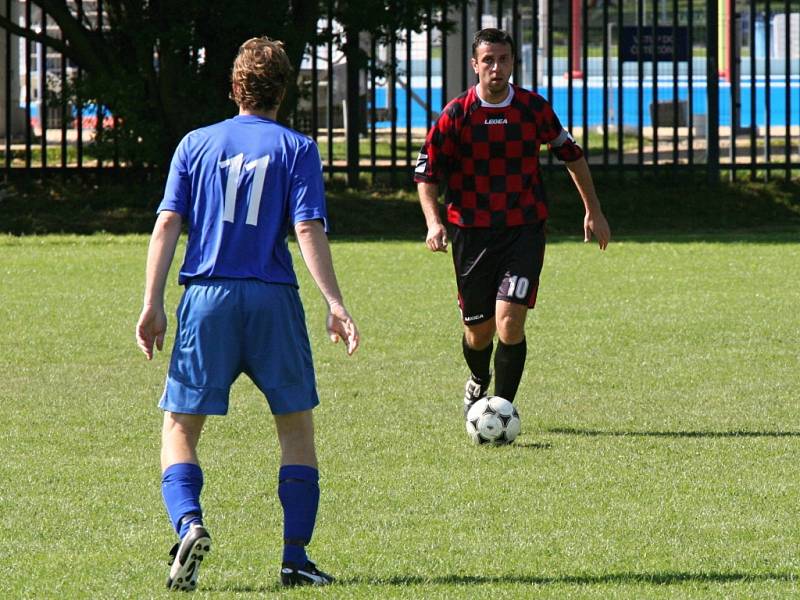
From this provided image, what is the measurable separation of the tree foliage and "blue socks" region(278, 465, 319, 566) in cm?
1276

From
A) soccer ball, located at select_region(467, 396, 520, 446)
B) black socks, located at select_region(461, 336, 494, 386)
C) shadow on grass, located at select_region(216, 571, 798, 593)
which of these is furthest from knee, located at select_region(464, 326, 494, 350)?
shadow on grass, located at select_region(216, 571, 798, 593)

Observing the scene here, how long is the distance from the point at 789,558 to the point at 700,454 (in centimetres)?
176

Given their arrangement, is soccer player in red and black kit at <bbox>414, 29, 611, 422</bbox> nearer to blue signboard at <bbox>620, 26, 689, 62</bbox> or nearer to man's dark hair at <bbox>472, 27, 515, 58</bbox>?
man's dark hair at <bbox>472, 27, 515, 58</bbox>

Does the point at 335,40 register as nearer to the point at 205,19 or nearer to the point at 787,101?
the point at 205,19

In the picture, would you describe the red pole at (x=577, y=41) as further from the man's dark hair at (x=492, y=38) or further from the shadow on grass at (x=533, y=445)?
the shadow on grass at (x=533, y=445)

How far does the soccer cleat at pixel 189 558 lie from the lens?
4395mm

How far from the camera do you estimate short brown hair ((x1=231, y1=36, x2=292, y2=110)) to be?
4.56m

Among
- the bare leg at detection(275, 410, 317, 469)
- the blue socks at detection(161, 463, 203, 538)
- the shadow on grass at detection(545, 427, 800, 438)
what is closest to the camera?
the blue socks at detection(161, 463, 203, 538)

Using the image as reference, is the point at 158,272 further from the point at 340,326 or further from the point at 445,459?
the point at 445,459

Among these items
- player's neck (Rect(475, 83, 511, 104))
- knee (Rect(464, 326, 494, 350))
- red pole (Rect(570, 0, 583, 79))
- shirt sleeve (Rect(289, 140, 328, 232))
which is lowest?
knee (Rect(464, 326, 494, 350))

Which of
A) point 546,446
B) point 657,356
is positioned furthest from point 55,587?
point 657,356

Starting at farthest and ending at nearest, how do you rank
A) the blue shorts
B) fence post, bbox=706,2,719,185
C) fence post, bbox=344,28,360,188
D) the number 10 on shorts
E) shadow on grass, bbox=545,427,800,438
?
fence post, bbox=706,2,719,185, fence post, bbox=344,28,360,188, the number 10 on shorts, shadow on grass, bbox=545,427,800,438, the blue shorts

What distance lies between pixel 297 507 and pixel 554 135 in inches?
127

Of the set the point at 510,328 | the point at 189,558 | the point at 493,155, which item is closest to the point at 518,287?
the point at 510,328
